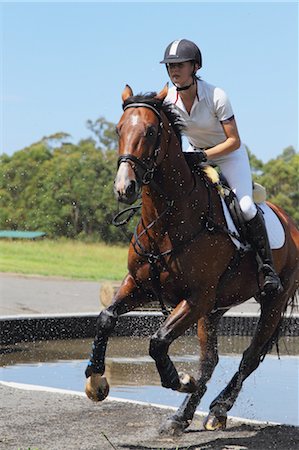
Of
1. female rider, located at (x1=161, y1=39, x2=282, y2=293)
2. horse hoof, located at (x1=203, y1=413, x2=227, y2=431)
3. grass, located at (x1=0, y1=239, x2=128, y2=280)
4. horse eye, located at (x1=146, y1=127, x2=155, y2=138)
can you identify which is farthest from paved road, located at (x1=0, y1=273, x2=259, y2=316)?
horse eye, located at (x1=146, y1=127, x2=155, y2=138)

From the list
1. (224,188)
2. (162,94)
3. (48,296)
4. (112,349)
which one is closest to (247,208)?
(224,188)

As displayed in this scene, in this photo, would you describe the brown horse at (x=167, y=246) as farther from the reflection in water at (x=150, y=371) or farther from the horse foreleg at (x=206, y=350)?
the reflection in water at (x=150, y=371)

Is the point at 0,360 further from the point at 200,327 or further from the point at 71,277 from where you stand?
the point at 71,277

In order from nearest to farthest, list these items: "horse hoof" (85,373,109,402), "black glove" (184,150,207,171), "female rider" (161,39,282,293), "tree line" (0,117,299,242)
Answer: "horse hoof" (85,373,109,402)
"female rider" (161,39,282,293)
"black glove" (184,150,207,171)
"tree line" (0,117,299,242)

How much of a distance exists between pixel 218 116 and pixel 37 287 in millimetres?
16627

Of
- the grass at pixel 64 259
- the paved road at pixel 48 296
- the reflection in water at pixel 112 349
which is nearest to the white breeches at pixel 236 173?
the reflection in water at pixel 112 349

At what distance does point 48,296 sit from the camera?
20.7 meters

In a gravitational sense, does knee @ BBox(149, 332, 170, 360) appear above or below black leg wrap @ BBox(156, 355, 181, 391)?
above

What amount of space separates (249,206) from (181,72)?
48.1 inches

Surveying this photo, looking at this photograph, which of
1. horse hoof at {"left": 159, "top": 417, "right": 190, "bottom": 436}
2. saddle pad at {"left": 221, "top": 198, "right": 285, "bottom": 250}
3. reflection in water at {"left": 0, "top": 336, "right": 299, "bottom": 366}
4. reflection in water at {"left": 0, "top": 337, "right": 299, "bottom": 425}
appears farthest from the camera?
reflection in water at {"left": 0, "top": 336, "right": 299, "bottom": 366}

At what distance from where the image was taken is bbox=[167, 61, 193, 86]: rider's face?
275 inches

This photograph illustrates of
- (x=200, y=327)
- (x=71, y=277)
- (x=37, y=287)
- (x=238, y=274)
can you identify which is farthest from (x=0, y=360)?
(x=71, y=277)

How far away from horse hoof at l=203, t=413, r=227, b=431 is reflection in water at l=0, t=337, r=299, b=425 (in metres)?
1.05

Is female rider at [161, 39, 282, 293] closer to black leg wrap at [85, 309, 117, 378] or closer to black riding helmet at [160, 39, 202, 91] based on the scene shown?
black riding helmet at [160, 39, 202, 91]
